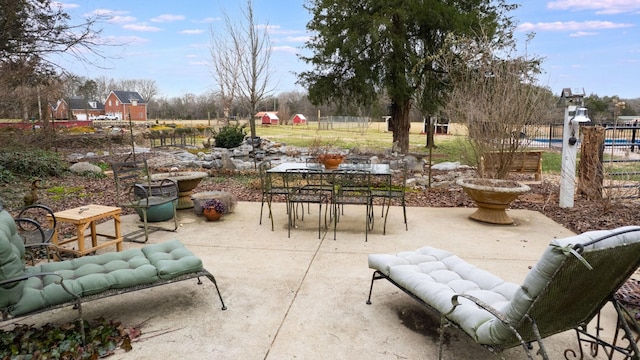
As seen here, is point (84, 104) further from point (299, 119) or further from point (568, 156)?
point (568, 156)

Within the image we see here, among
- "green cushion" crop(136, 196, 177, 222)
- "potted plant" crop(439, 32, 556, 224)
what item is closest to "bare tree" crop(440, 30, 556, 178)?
"potted plant" crop(439, 32, 556, 224)

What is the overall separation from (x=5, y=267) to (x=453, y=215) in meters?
5.21

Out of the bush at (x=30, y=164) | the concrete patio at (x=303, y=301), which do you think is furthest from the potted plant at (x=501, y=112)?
the bush at (x=30, y=164)

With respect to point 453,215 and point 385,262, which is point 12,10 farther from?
point 453,215

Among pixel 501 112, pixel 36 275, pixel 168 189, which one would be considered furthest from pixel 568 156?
pixel 36 275

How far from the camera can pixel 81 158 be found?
39.8 feet

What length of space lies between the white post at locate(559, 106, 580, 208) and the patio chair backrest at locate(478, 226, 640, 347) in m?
4.43

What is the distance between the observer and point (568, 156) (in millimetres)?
5965

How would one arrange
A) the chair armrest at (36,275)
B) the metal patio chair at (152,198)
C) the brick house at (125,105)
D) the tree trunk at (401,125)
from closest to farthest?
the chair armrest at (36,275) < the metal patio chair at (152,198) < the tree trunk at (401,125) < the brick house at (125,105)

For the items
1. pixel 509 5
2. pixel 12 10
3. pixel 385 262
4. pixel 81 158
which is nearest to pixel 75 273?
pixel 385 262

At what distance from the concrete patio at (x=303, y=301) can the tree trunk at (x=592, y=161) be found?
1784 mm

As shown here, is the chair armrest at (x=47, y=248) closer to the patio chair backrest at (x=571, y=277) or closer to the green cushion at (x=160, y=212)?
the green cushion at (x=160, y=212)

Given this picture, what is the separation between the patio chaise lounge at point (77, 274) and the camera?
2254 millimetres

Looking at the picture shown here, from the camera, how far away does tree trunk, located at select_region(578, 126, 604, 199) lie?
20.6 ft
